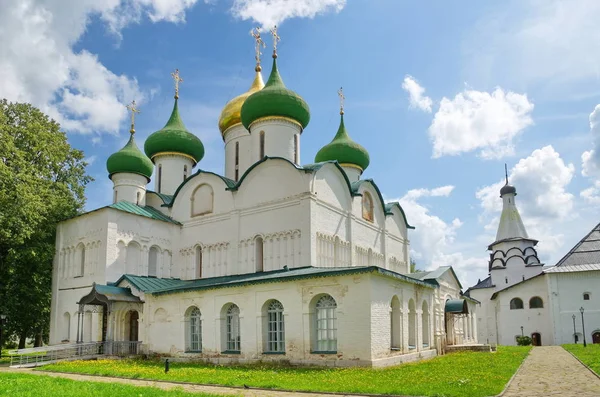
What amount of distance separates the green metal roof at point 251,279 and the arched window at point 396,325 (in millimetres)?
806

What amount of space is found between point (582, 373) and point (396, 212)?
47.3 ft

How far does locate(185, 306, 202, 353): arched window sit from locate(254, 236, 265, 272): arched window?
3150 millimetres

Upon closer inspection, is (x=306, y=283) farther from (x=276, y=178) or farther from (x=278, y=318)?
(x=276, y=178)

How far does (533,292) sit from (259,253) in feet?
73.1

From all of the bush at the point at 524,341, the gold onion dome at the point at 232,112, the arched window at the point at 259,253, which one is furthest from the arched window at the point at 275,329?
the bush at the point at 524,341

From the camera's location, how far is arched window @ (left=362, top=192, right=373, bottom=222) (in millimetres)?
22359

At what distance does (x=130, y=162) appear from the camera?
2402cm

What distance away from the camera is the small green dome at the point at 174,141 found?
82.7 ft

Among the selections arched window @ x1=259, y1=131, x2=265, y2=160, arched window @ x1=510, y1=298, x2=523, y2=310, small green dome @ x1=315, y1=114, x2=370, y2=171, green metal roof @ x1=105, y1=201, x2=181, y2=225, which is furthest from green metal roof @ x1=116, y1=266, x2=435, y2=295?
arched window @ x1=510, y1=298, x2=523, y2=310

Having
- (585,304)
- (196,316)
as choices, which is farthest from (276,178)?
(585,304)

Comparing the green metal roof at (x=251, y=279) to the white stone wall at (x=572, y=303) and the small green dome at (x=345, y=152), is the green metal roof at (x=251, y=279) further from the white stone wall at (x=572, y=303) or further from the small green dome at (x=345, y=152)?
the white stone wall at (x=572, y=303)

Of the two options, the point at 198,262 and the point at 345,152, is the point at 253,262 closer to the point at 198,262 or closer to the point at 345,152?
the point at 198,262

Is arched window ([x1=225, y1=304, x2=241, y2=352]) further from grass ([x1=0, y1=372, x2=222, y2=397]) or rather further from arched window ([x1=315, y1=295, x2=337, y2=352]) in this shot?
grass ([x1=0, y1=372, x2=222, y2=397])

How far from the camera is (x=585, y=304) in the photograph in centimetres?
3034
